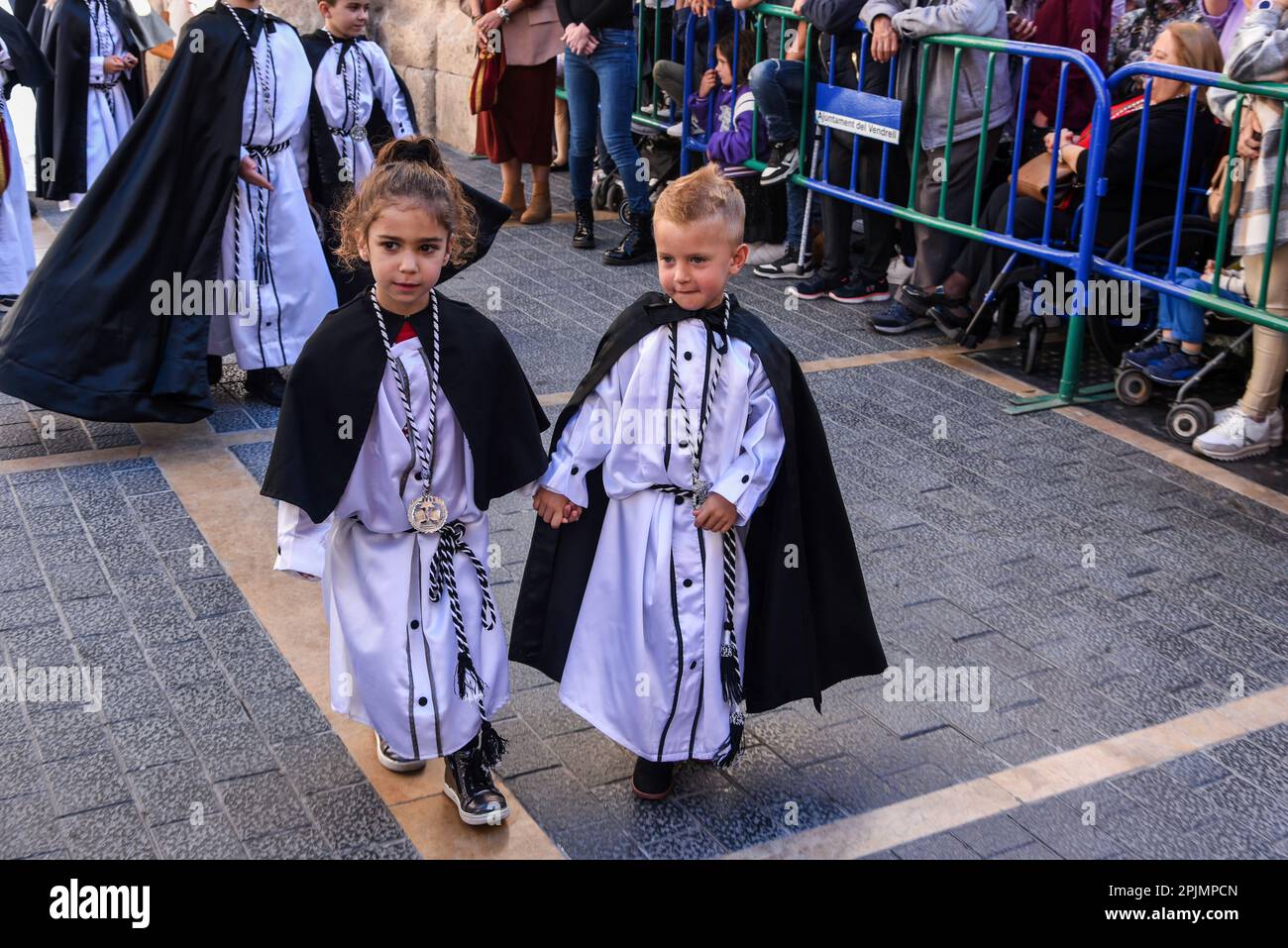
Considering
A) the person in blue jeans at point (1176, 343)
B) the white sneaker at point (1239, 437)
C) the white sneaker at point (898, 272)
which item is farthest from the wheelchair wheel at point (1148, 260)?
the white sneaker at point (898, 272)

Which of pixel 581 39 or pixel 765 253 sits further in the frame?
pixel 581 39

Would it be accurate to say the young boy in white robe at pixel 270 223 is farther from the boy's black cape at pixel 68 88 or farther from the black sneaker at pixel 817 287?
the boy's black cape at pixel 68 88

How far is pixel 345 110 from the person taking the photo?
21.7 feet

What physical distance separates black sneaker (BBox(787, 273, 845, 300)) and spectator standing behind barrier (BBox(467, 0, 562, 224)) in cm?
228

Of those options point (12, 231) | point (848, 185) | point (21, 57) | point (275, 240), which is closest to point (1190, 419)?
point (848, 185)

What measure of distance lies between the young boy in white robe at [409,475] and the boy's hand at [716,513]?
0.40 metres

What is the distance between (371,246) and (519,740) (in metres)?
1.42

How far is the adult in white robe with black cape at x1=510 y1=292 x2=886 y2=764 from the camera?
140 inches

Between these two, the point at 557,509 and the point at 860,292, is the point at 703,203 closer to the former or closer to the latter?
the point at 557,509

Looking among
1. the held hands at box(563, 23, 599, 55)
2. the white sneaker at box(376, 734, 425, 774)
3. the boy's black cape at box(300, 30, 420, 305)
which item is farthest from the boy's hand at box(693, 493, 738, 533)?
the held hands at box(563, 23, 599, 55)

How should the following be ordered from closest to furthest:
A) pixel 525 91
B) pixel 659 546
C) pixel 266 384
Result: pixel 659 546 → pixel 266 384 → pixel 525 91

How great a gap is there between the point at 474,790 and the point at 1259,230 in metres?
4.13

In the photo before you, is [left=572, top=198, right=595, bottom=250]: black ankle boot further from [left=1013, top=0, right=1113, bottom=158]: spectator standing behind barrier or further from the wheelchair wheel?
the wheelchair wheel

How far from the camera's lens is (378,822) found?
3.63m
